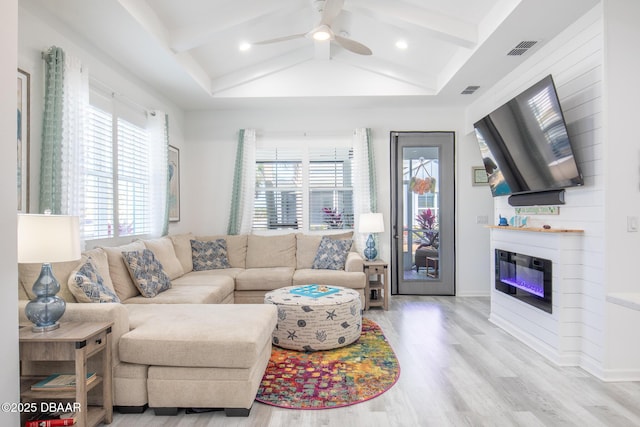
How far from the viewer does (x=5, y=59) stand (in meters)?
1.73

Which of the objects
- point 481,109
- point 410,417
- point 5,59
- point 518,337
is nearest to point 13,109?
point 5,59

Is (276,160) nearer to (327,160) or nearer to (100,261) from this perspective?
(327,160)

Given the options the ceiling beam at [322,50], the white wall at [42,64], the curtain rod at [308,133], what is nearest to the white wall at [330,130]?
the curtain rod at [308,133]

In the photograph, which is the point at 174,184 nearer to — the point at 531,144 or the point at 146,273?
the point at 146,273

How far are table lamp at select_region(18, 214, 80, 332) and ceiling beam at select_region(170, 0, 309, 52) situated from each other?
2.24 meters

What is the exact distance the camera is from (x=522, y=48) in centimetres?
349

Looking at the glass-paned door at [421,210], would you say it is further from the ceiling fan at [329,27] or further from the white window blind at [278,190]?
the ceiling fan at [329,27]

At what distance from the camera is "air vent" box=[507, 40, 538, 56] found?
11.1 feet

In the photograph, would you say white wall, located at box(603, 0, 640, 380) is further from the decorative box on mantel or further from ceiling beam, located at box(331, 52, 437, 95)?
ceiling beam, located at box(331, 52, 437, 95)

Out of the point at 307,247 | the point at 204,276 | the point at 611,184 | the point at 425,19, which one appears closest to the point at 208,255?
the point at 204,276

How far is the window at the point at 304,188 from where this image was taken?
566cm

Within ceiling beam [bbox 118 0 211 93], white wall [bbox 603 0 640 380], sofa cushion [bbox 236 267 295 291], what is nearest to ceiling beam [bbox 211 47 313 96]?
ceiling beam [bbox 118 0 211 93]

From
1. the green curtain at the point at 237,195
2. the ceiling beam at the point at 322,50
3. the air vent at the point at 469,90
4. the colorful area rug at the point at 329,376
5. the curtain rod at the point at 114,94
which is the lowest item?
the colorful area rug at the point at 329,376

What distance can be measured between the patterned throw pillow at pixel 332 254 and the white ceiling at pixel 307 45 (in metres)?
1.90
